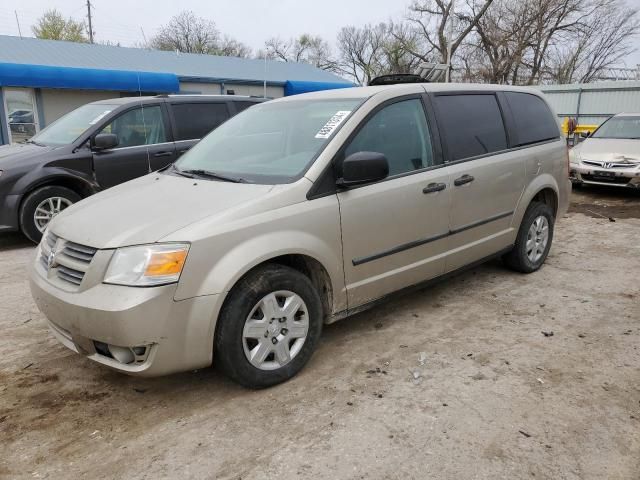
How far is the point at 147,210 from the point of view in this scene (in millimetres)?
3084

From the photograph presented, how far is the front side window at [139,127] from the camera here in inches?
271

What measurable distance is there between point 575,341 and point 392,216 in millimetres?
1578


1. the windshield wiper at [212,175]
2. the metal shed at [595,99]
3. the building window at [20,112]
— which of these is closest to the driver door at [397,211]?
the windshield wiper at [212,175]

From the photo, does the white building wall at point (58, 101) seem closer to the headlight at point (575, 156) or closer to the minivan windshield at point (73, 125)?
the minivan windshield at point (73, 125)

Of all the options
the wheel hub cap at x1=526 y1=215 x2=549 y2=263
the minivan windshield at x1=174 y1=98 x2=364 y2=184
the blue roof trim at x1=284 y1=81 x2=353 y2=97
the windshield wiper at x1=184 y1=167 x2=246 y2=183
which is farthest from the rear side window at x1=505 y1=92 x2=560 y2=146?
the blue roof trim at x1=284 y1=81 x2=353 y2=97

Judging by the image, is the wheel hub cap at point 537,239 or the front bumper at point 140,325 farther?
the wheel hub cap at point 537,239

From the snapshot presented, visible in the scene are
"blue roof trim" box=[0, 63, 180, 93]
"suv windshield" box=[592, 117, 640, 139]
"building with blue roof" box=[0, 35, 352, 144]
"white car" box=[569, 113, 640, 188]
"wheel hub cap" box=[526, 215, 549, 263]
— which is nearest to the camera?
"wheel hub cap" box=[526, 215, 549, 263]

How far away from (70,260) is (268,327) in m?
1.17

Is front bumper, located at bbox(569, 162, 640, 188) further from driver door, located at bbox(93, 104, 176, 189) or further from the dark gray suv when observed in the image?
driver door, located at bbox(93, 104, 176, 189)

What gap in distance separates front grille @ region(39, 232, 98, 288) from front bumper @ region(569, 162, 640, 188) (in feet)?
29.5

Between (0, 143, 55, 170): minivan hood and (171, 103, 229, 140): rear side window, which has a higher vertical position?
(171, 103, 229, 140): rear side window

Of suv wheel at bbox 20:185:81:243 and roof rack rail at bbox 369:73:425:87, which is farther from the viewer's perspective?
suv wheel at bbox 20:185:81:243

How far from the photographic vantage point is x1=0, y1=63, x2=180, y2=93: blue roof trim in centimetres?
1541

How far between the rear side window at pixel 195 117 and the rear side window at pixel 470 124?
3.97 meters
